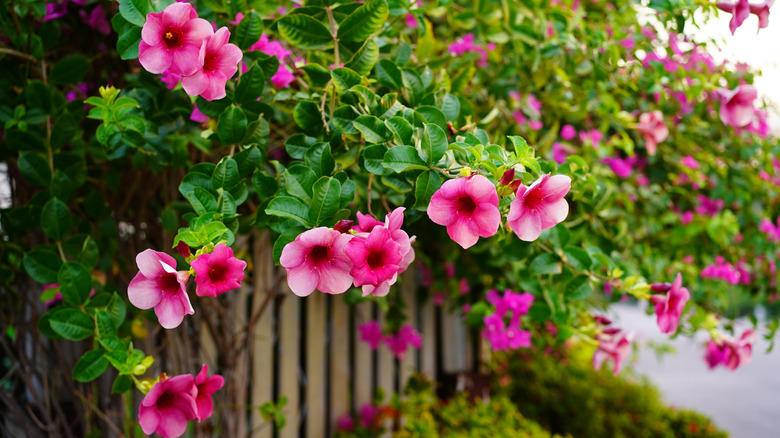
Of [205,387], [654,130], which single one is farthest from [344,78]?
[654,130]

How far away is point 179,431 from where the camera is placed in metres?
0.69

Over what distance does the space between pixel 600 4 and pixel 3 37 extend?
5.53 feet

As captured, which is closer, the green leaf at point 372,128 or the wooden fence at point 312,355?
the green leaf at point 372,128

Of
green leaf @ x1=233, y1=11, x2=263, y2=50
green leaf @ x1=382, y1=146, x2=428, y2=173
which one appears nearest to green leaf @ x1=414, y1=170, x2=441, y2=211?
green leaf @ x1=382, y1=146, x2=428, y2=173

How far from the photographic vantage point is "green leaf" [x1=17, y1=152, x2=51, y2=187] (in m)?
0.90

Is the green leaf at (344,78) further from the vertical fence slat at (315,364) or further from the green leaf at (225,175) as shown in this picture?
the vertical fence slat at (315,364)

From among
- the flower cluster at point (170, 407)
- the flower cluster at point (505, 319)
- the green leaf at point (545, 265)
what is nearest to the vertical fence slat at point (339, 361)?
the flower cluster at point (505, 319)

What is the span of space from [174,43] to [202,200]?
191 mm

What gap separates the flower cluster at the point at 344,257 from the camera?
563 mm

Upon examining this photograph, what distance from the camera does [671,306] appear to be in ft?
2.78

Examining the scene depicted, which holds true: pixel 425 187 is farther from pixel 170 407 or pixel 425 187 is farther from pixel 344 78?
pixel 170 407

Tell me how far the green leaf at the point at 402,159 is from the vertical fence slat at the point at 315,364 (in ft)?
4.29

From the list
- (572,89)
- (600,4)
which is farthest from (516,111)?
(600,4)

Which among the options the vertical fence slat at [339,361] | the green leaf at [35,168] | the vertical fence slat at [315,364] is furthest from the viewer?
the vertical fence slat at [339,361]
